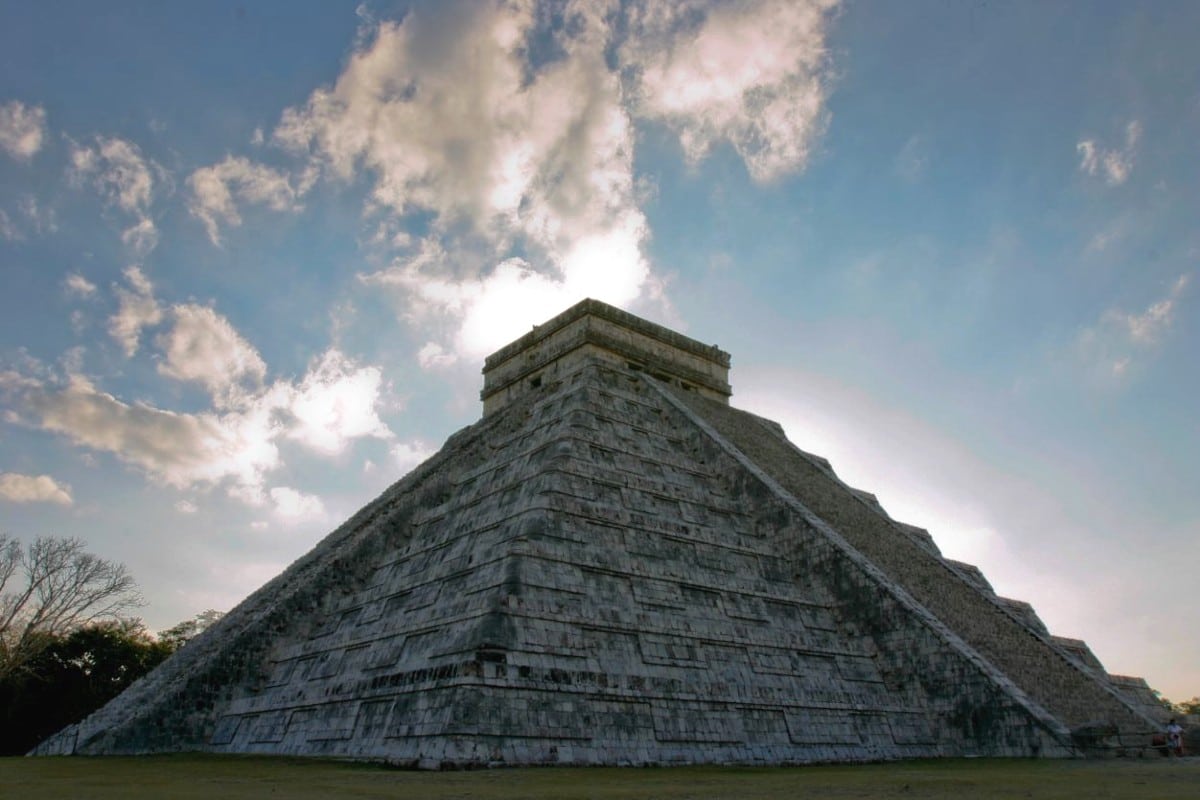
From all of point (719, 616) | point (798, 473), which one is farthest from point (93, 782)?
point (798, 473)

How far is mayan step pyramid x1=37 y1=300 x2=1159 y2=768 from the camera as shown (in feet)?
36.4

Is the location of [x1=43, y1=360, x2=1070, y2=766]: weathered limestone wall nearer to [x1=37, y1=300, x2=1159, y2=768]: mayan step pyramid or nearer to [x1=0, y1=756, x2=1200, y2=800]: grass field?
[x1=37, y1=300, x2=1159, y2=768]: mayan step pyramid

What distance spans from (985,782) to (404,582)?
384 inches

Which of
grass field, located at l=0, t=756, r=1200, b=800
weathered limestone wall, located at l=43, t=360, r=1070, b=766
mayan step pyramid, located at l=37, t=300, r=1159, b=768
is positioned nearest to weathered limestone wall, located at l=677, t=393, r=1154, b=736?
mayan step pyramid, located at l=37, t=300, r=1159, b=768

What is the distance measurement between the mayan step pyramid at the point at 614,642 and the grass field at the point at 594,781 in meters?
0.76

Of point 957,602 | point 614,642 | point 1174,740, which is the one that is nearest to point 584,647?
point 614,642

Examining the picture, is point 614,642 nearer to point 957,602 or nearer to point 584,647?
point 584,647

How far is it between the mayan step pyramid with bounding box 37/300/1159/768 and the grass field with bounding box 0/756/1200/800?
2.50 ft

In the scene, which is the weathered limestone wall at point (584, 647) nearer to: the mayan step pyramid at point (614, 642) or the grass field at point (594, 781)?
the mayan step pyramid at point (614, 642)

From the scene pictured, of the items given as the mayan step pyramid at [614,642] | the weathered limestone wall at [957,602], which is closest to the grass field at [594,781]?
the mayan step pyramid at [614,642]

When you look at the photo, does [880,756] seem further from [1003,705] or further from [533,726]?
[533,726]

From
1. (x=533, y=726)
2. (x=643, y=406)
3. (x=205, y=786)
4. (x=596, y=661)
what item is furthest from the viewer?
(x=643, y=406)

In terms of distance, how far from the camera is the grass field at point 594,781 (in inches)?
294

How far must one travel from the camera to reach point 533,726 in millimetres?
10461
